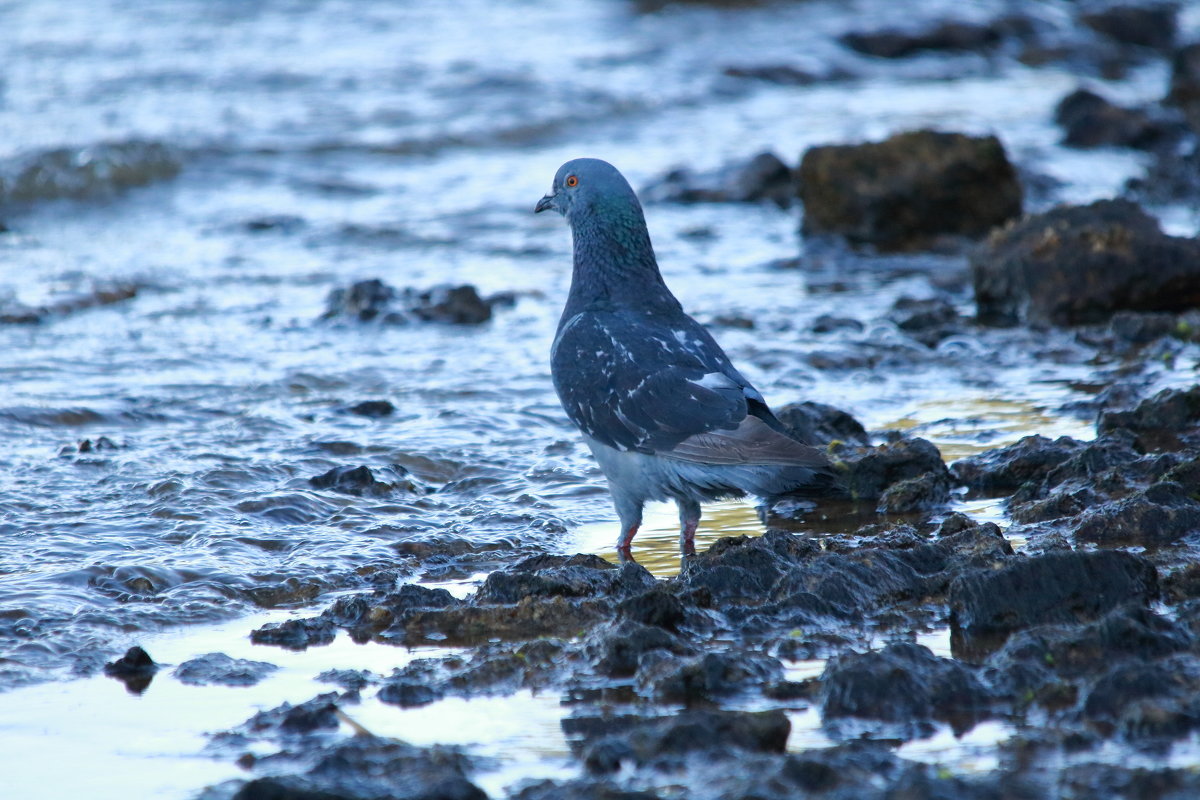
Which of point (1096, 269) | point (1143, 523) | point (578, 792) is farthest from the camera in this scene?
point (1096, 269)

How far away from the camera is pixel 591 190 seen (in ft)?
19.6

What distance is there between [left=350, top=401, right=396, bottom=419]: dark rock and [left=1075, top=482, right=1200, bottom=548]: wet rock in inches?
135

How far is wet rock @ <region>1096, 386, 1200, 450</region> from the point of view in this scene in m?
5.91

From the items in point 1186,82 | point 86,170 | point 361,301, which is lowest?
point 361,301

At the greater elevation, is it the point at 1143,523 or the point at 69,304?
the point at 69,304

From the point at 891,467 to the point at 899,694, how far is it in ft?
7.34

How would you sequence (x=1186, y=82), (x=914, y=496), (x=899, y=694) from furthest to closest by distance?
1. (x=1186, y=82)
2. (x=914, y=496)
3. (x=899, y=694)

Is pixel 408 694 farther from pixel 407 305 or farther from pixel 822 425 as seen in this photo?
pixel 407 305

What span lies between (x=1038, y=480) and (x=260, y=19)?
655 inches

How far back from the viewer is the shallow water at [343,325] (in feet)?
15.1

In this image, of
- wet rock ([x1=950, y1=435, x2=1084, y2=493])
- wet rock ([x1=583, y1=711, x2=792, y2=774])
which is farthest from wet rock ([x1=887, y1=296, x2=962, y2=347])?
wet rock ([x1=583, y1=711, x2=792, y2=774])

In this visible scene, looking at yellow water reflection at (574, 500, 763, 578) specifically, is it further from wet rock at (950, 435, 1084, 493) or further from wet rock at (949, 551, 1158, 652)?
wet rock at (949, 551, 1158, 652)

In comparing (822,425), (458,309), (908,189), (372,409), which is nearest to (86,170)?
(458,309)

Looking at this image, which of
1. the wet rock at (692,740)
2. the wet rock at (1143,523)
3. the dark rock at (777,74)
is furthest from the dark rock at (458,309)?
the dark rock at (777,74)
